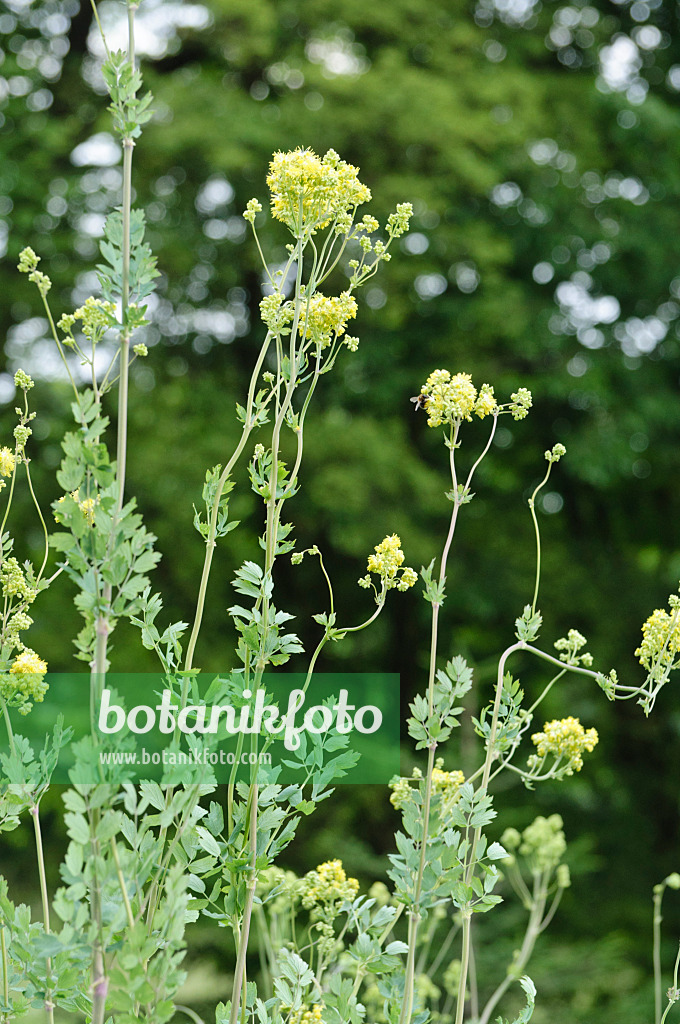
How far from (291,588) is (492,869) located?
6008 millimetres

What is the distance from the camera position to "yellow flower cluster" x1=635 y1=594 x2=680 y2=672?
148 cm

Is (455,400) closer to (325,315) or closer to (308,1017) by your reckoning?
A: (325,315)

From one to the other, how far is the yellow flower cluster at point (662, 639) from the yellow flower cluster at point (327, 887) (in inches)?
25.3

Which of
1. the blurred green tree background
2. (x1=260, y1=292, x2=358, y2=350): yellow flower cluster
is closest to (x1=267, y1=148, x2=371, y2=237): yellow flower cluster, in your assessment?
(x1=260, y1=292, x2=358, y2=350): yellow flower cluster

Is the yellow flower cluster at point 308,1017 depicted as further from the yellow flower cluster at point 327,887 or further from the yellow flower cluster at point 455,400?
the yellow flower cluster at point 455,400

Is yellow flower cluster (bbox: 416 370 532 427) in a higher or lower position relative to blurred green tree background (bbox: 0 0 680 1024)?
lower

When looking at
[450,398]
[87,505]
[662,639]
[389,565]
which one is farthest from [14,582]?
[662,639]

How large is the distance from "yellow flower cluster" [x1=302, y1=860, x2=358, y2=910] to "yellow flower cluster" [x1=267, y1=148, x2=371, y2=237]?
107 centimetres

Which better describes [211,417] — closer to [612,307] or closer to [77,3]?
[612,307]

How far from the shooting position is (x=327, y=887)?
1693 millimetres

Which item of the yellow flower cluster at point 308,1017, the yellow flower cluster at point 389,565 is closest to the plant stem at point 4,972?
the yellow flower cluster at point 308,1017

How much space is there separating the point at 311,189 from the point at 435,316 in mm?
6036

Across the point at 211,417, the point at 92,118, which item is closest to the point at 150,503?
the point at 211,417

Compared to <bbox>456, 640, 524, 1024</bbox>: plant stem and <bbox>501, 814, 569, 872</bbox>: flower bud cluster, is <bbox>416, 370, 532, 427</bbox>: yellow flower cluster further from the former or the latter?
<bbox>501, 814, 569, 872</bbox>: flower bud cluster
